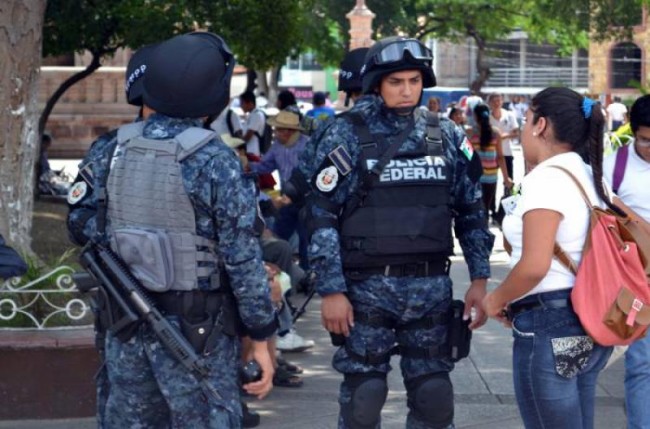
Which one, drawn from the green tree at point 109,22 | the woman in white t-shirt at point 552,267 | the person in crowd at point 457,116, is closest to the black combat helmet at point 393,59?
the woman in white t-shirt at point 552,267

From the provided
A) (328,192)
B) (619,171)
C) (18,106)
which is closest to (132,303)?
(328,192)

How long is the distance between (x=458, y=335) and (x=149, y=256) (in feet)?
4.76

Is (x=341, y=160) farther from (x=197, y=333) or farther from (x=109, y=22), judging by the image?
(x=109, y=22)

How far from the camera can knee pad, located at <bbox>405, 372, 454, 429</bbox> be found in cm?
498

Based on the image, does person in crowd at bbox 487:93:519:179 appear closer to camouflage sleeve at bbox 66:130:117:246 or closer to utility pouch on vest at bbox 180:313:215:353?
camouflage sleeve at bbox 66:130:117:246

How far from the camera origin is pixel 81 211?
14.8 feet

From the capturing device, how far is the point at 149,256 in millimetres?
4098

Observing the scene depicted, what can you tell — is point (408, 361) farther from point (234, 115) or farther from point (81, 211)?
point (234, 115)

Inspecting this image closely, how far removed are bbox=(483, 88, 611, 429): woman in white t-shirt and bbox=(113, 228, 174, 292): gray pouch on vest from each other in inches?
44.4

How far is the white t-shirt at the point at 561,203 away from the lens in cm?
425

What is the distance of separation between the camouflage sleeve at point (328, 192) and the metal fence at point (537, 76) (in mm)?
71816

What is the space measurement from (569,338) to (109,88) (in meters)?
23.2

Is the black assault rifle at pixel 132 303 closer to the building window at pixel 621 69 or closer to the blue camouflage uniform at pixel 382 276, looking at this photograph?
the blue camouflage uniform at pixel 382 276

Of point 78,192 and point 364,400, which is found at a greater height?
point 78,192
